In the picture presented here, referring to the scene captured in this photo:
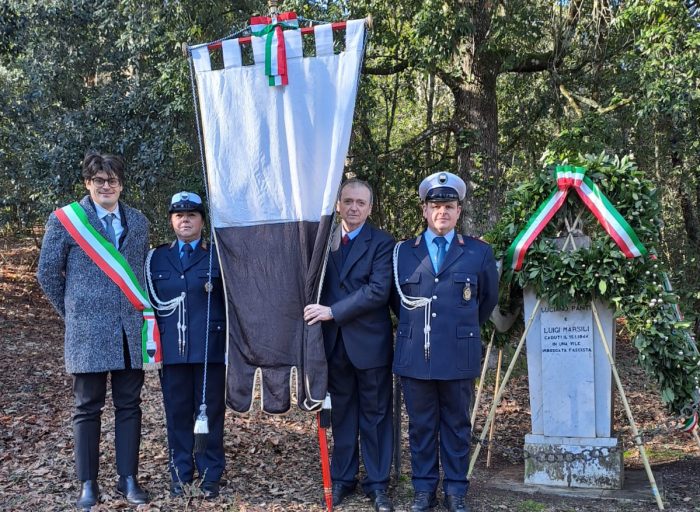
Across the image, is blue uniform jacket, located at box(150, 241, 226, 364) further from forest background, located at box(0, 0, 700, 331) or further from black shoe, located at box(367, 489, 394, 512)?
forest background, located at box(0, 0, 700, 331)

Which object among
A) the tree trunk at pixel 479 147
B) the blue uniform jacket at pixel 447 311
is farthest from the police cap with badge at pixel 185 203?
the tree trunk at pixel 479 147

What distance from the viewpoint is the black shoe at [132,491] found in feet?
14.8

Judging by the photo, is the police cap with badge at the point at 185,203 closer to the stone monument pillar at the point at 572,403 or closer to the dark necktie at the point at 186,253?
the dark necktie at the point at 186,253

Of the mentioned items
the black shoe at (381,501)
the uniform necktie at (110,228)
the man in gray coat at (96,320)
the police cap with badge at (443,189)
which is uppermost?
the police cap with badge at (443,189)

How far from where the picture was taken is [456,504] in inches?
173

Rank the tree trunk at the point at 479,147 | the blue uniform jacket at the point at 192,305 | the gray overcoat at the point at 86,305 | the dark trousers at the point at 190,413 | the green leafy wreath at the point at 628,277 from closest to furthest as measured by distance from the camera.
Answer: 1. the gray overcoat at the point at 86,305
2. the blue uniform jacket at the point at 192,305
3. the dark trousers at the point at 190,413
4. the green leafy wreath at the point at 628,277
5. the tree trunk at the point at 479,147

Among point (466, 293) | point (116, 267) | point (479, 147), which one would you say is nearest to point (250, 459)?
point (116, 267)

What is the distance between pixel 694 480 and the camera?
211 inches

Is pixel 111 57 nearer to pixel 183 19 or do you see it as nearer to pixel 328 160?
pixel 183 19

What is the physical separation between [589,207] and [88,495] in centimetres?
349

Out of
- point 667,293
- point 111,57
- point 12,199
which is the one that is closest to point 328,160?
point 667,293

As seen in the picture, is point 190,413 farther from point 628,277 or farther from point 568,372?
point 628,277

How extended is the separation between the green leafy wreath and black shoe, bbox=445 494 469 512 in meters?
1.43

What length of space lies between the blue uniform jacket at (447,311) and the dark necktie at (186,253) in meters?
1.24
